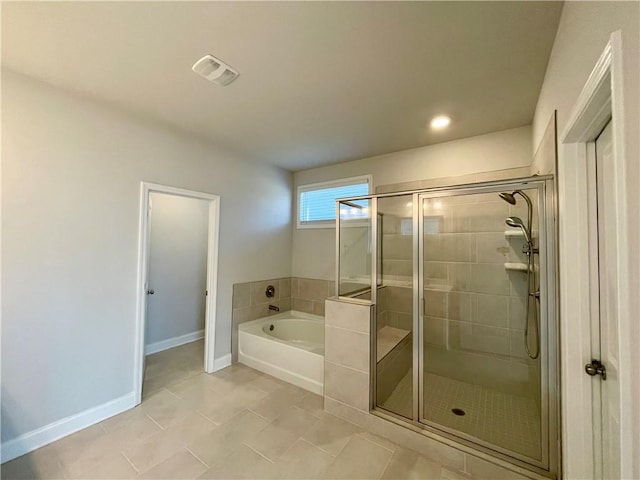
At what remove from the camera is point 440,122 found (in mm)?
2426

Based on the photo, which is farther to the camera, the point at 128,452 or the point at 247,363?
the point at 247,363

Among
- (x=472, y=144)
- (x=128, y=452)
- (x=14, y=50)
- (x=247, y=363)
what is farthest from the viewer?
(x=247, y=363)

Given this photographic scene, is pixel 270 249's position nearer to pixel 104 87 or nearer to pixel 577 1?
pixel 104 87

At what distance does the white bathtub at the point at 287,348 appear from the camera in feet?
8.78

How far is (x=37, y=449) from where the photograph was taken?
1821 mm

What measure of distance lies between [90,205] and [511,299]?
3727mm

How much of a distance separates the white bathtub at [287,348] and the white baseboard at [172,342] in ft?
4.15

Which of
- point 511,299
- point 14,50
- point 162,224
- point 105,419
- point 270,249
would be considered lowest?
point 105,419

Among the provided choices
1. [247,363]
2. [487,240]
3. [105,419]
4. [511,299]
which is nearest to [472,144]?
[487,240]

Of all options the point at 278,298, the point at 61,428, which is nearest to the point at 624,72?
the point at 61,428

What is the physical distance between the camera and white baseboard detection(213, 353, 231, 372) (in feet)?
9.91

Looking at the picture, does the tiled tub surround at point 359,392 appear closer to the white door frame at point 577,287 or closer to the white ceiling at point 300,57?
the white door frame at point 577,287

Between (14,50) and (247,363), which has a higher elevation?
(14,50)

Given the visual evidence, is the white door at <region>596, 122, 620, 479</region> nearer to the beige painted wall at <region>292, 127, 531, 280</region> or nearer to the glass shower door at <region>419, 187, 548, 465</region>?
the glass shower door at <region>419, 187, 548, 465</region>
